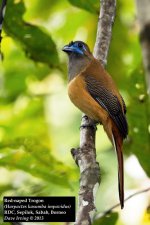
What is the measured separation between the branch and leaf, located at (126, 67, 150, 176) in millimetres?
276

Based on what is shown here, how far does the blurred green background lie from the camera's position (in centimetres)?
371

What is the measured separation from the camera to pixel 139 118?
3.96 m

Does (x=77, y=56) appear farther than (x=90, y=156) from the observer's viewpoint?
Yes

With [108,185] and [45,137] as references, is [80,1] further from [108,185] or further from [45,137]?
[45,137]

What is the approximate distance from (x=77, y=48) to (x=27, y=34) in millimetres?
714

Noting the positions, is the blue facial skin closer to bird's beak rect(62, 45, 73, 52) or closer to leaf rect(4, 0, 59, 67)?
bird's beak rect(62, 45, 73, 52)

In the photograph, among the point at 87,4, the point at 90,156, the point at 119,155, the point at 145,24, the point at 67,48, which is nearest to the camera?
the point at 145,24

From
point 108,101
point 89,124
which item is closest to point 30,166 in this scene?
point 89,124

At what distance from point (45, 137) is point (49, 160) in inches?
70.8

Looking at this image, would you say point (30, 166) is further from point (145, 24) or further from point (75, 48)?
point (145, 24)

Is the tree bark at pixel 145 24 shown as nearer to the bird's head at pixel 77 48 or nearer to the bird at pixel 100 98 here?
the bird at pixel 100 98

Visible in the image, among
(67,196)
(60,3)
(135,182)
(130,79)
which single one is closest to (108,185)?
(135,182)

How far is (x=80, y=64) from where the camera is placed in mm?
4977

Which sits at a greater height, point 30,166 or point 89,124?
point 89,124
